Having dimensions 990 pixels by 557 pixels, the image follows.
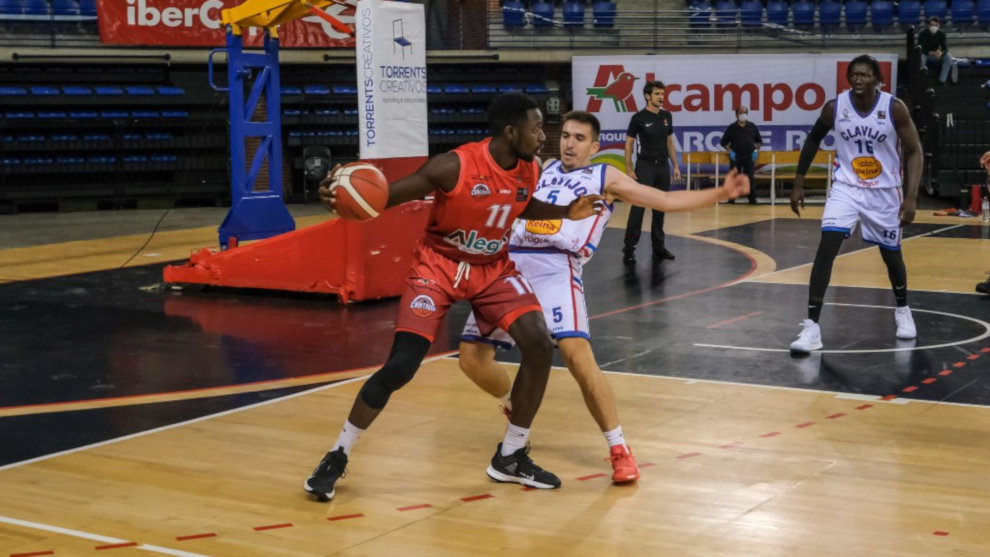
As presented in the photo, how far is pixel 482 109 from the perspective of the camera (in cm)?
2558

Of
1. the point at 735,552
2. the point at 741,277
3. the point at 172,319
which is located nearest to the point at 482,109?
the point at 741,277

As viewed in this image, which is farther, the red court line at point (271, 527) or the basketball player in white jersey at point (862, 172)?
the basketball player in white jersey at point (862, 172)

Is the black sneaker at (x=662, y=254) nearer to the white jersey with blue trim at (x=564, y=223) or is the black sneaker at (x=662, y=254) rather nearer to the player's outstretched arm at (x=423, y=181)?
the white jersey with blue trim at (x=564, y=223)

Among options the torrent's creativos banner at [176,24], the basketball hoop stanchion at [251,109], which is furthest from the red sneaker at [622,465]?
the torrent's creativos banner at [176,24]

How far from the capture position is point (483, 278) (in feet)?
19.5

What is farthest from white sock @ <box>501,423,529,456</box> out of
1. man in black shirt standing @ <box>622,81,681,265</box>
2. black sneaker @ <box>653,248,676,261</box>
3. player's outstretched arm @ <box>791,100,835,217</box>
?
black sneaker @ <box>653,248,676,261</box>

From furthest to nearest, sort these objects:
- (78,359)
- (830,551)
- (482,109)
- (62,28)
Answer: (482,109) < (62,28) < (78,359) < (830,551)

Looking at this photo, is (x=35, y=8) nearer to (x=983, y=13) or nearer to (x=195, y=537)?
(x=983, y=13)

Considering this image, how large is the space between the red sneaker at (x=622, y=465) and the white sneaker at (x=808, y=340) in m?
3.47

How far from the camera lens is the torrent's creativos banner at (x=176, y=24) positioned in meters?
22.9

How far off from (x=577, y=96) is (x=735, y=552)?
20152mm

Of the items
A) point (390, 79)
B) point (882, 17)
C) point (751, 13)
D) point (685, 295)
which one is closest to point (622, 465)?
point (685, 295)

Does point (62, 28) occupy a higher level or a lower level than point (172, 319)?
higher

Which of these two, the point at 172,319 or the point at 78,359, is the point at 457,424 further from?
the point at 172,319
